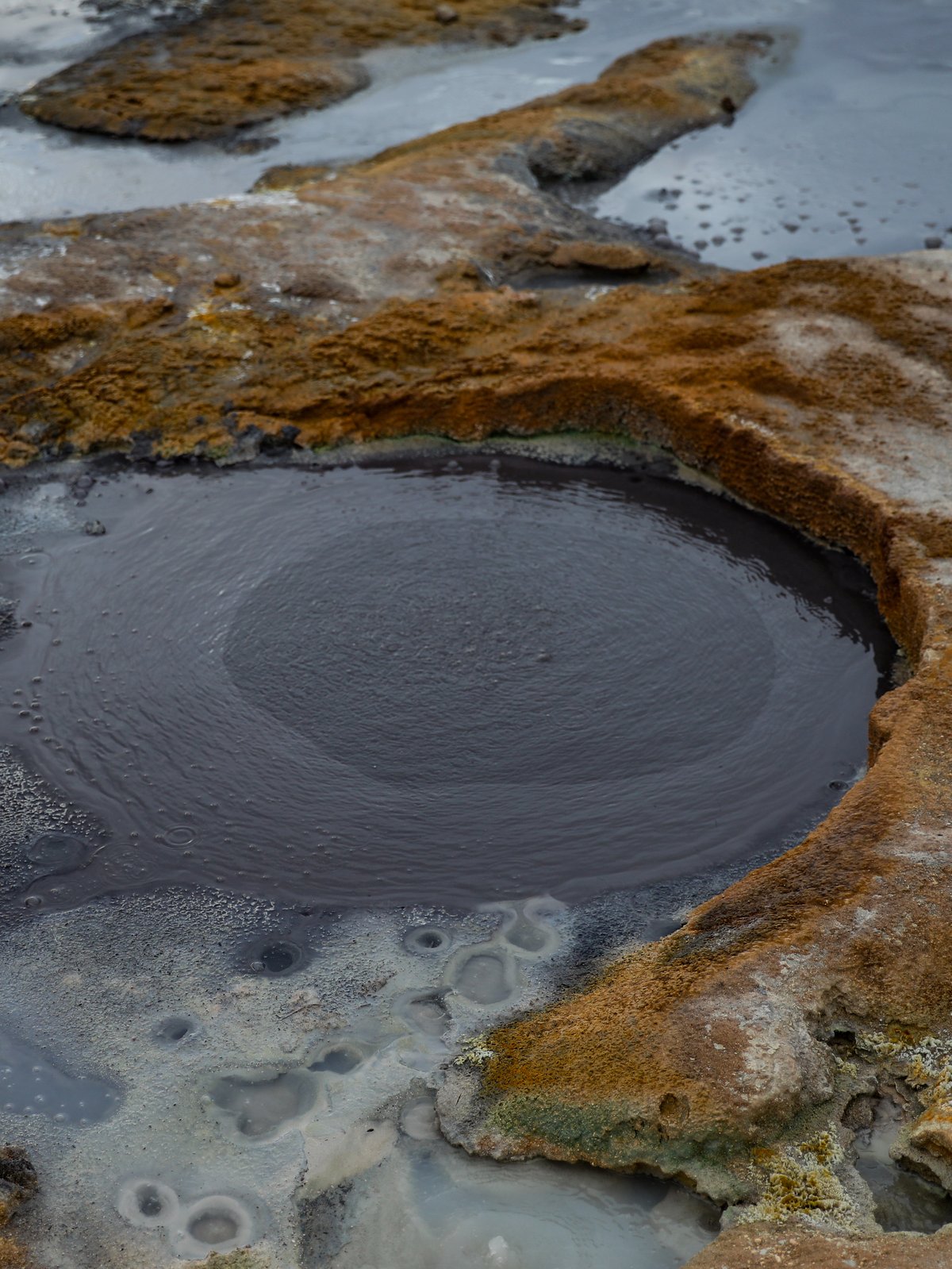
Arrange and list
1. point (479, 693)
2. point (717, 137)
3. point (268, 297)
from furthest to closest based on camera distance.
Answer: point (717, 137)
point (268, 297)
point (479, 693)

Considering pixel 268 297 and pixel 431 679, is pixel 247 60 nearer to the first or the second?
pixel 268 297

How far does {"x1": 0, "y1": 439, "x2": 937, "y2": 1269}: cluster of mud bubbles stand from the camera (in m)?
4.65

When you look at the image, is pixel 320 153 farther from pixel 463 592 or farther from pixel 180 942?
pixel 180 942

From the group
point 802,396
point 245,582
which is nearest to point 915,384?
point 802,396

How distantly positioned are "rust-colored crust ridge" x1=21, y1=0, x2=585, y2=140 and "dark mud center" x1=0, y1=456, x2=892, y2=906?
6868mm

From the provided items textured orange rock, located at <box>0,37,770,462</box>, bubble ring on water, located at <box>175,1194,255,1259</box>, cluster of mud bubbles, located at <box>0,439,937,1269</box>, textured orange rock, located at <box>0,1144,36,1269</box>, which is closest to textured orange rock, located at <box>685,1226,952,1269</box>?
cluster of mud bubbles, located at <box>0,439,937,1269</box>

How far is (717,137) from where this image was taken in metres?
13.4

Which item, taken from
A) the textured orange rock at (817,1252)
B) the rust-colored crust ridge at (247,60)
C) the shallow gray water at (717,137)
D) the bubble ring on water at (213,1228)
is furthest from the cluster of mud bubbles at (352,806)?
the rust-colored crust ridge at (247,60)

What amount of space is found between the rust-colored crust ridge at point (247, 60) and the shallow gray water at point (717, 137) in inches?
12.1

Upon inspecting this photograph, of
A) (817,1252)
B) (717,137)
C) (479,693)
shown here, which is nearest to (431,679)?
(479,693)

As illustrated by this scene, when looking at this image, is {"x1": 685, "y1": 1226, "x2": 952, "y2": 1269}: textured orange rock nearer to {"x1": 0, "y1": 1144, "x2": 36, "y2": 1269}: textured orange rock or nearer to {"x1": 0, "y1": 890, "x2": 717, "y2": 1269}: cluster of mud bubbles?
{"x1": 0, "y1": 890, "x2": 717, "y2": 1269}: cluster of mud bubbles

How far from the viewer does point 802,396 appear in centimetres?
883

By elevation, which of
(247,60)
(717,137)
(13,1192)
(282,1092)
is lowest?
(282,1092)

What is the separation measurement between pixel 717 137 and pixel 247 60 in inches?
235
